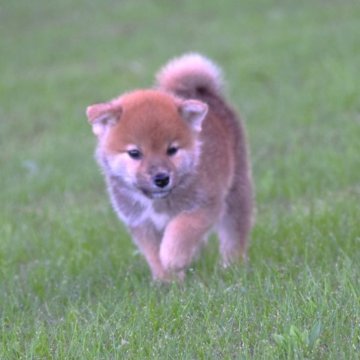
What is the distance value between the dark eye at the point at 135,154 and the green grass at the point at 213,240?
78cm

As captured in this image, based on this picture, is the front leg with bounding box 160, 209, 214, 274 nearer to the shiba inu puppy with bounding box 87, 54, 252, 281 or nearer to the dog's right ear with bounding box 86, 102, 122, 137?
the shiba inu puppy with bounding box 87, 54, 252, 281

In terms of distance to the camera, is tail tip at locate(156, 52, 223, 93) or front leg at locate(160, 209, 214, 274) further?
tail tip at locate(156, 52, 223, 93)

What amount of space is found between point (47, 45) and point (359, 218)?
1488cm

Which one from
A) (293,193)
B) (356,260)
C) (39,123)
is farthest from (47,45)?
(356,260)

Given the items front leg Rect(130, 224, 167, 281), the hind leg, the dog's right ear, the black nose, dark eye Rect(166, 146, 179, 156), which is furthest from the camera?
the hind leg

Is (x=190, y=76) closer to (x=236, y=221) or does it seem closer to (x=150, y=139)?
(x=236, y=221)

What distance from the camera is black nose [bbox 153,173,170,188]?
18.9ft

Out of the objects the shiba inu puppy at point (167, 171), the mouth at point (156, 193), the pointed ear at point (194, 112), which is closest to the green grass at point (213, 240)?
the shiba inu puppy at point (167, 171)

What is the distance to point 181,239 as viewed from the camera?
5.96 metres

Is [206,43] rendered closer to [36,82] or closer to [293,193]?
[36,82]

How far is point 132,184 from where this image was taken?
6.02 meters

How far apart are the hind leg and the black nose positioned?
1.09m

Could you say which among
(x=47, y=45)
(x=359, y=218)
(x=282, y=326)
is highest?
(x=282, y=326)

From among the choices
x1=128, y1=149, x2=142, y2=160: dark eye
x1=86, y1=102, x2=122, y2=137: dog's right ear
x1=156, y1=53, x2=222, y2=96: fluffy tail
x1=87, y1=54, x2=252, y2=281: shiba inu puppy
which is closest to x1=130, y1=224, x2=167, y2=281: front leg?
x1=87, y1=54, x2=252, y2=281: shiba inu puppy
